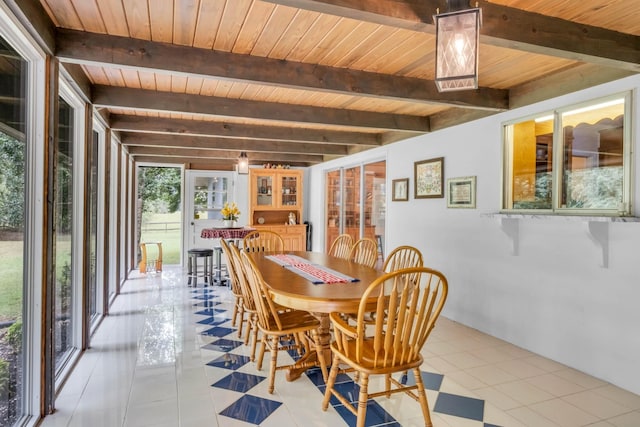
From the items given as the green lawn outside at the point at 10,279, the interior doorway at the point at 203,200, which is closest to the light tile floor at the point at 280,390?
the green lawn outside at the point at 10,279

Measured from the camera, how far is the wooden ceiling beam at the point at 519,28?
1745 millimetres

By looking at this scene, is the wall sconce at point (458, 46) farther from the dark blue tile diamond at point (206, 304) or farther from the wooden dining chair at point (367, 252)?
the dark blue tile diamond at point (206, 304)

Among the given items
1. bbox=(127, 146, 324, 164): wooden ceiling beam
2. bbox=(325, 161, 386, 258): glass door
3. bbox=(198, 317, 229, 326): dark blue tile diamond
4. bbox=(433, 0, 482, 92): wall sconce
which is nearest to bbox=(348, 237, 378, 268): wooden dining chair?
bbox=(198, 317, 229, 326): dark blue tile diamond

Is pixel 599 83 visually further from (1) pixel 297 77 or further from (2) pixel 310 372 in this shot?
(2) pixel 310 372

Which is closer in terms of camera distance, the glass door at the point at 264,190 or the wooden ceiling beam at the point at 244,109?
the wooden ceiling beam at the point at 244,109

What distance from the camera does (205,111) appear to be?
3.62 metres

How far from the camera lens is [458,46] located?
4.63ft

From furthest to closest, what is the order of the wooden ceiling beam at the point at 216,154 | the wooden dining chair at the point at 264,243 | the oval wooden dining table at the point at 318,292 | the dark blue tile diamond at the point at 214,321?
the wooden ceiling beam at the point at 216,154 < the wooden dining chair at the point at 264,243 < the dark blue tile diamond at the point at 214,321 < the oval wooden dining table at the point at 318,292

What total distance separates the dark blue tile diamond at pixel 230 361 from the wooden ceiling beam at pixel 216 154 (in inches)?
161

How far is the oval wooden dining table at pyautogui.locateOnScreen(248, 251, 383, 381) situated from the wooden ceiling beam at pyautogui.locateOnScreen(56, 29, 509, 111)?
1.40 metres

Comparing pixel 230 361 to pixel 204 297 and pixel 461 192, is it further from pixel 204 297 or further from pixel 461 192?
pixel 461 192

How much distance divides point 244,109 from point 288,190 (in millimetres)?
4050

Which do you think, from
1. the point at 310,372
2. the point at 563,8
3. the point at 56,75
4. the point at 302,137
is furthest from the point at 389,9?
the point at 302,137

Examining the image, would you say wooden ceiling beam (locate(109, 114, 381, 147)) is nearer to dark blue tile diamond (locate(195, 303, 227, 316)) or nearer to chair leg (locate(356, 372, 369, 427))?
dark blue tile diamond (locate(195, 303, 227, 316))
